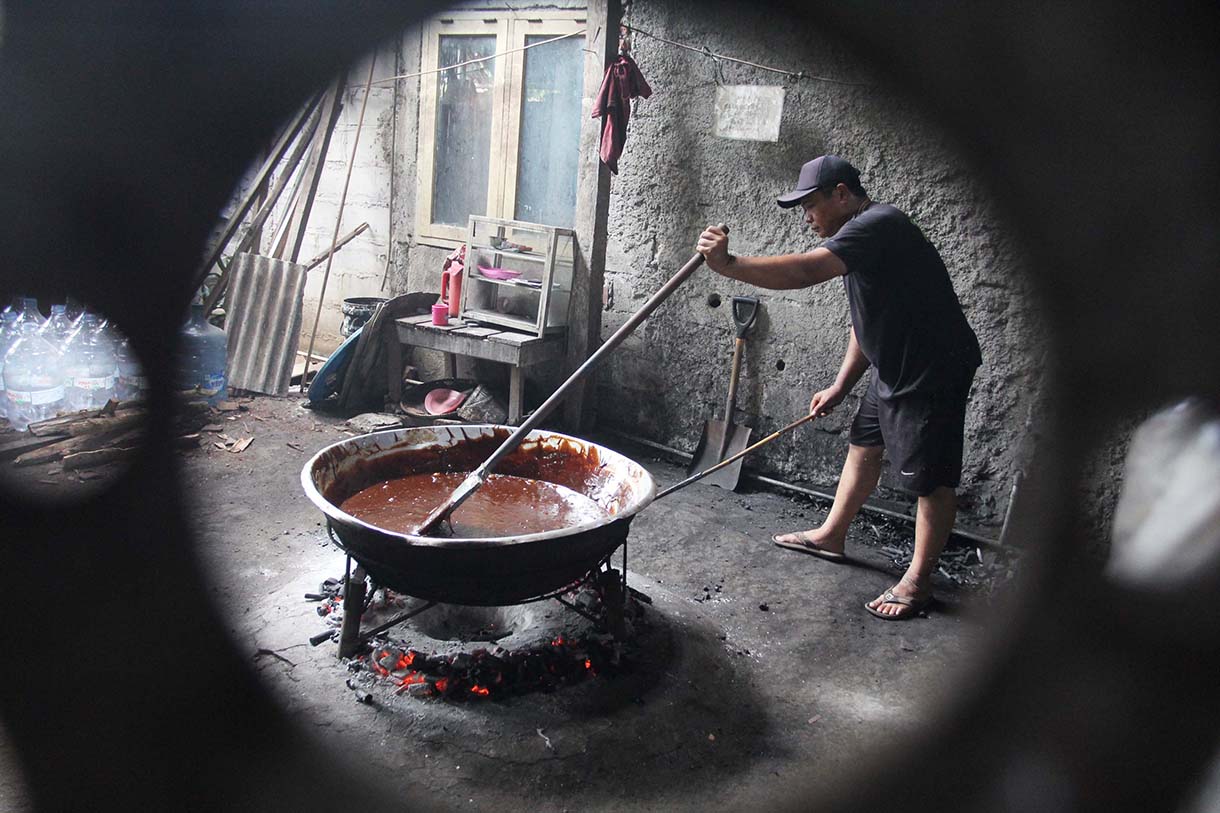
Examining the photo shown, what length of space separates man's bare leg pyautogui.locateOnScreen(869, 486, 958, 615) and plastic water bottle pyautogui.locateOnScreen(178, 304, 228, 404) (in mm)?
4970

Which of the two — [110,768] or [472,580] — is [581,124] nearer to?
[472,580]

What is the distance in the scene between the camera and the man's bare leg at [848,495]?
13.0 ft

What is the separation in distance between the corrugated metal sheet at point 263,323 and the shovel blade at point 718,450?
3.47 meters

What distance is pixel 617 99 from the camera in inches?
197

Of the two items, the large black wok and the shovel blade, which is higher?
the large black wok

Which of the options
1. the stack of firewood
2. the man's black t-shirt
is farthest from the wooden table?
the man's black t-shirt

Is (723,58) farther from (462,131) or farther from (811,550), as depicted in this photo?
(811,550)

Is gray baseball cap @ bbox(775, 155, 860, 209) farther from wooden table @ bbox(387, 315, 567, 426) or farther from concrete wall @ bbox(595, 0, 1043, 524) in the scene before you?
wooden table @ bbox(387, 315, 567, 426)

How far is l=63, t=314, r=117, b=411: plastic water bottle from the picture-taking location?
15.6ft

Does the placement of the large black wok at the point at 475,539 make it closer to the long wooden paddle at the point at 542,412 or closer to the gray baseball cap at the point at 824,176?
the long wooden paddle at the point at 542,412

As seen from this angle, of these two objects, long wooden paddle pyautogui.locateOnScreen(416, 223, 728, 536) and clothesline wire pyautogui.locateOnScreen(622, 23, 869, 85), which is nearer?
long wooden paddle pyautogui.locateOnScreen(416, 223, 728, 536)

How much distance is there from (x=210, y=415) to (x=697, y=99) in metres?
4.15

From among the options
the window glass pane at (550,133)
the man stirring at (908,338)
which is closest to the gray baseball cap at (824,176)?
the man stirring at (908,338)

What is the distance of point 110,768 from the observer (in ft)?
7.78
